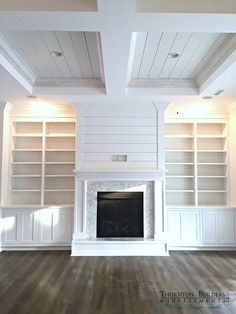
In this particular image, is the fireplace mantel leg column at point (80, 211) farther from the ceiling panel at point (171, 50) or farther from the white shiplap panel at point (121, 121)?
the ceiling panel at point (171, 50)

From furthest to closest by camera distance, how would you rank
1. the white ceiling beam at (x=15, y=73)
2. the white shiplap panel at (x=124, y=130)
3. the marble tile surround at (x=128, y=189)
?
the white shiplap panel at (x=124, y=130) < the marble tile surround at (x=128, y=189) < the white ceiling beam at (x=15, y=73)

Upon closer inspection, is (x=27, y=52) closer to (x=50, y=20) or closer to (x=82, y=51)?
(x=82, y=51)

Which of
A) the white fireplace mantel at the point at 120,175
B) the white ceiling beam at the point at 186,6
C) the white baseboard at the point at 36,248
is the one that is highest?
the white ceiling beam at the point at 186,6

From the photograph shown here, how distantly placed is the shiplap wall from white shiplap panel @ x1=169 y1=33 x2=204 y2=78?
114cm

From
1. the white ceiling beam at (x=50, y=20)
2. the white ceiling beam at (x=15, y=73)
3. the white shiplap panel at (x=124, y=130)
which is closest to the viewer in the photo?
the white ceiling beam at (x=50, y=20)

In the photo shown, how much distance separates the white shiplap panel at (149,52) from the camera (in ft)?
10.5

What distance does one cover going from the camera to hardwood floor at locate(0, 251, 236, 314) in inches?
117

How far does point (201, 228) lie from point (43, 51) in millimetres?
4242

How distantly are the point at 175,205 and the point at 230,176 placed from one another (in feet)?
4.22

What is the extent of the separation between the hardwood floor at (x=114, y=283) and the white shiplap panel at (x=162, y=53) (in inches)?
121

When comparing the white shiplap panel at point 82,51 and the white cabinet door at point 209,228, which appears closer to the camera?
the white shiplap panel at point 82,51

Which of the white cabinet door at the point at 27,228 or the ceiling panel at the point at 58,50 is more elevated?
the ceiling panel at the point at 58,50

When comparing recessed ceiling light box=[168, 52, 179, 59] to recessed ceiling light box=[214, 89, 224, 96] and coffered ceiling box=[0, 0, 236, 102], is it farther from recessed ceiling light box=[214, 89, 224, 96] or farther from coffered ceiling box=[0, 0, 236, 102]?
recessed ceiling light box=[214, 89, 224, 96]

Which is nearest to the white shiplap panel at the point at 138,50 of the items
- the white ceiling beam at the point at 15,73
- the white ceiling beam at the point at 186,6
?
the white ceiling beam at the point at 186,6
